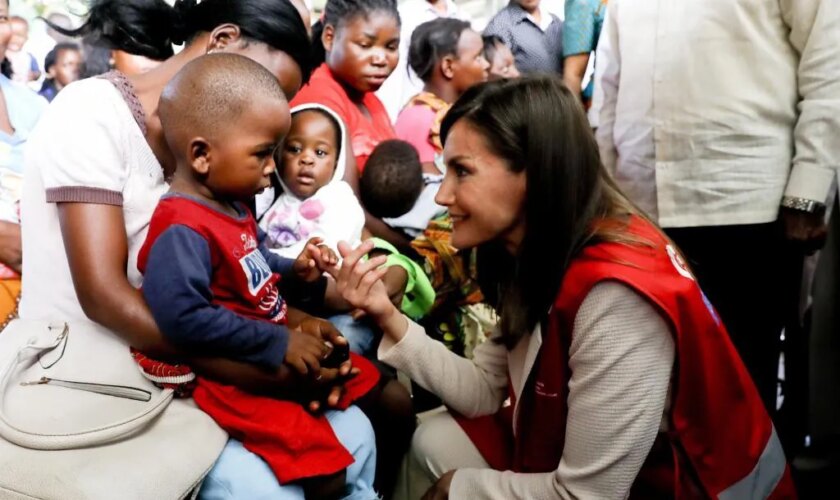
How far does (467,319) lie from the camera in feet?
8.16

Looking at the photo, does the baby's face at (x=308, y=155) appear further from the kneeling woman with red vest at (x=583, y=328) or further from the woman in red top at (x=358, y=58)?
the kneeling woman with red vest at (x=583, y=328)

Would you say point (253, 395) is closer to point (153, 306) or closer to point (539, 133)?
point (153, 306)

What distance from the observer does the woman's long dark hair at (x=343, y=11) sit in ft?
8.73

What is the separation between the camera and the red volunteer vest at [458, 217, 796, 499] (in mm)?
1332

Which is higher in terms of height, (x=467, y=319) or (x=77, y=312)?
(x=77, y=312)

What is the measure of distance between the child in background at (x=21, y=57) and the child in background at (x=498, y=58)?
2350 mm

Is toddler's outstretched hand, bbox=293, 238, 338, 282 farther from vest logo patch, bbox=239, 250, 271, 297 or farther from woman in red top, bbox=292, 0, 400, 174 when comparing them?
woman in red top, bbox=292, 0, 400, 174

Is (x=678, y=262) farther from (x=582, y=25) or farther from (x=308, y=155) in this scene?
(x=582, y=25)

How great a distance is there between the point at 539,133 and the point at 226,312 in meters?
0.71

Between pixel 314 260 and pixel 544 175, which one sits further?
pixel 314 260

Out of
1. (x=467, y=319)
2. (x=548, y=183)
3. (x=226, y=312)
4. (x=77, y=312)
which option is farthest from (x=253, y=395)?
(x=467, y=319)

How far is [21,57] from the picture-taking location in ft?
11.4

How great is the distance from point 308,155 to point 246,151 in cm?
81

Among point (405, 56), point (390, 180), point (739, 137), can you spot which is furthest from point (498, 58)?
point (739, 137)
